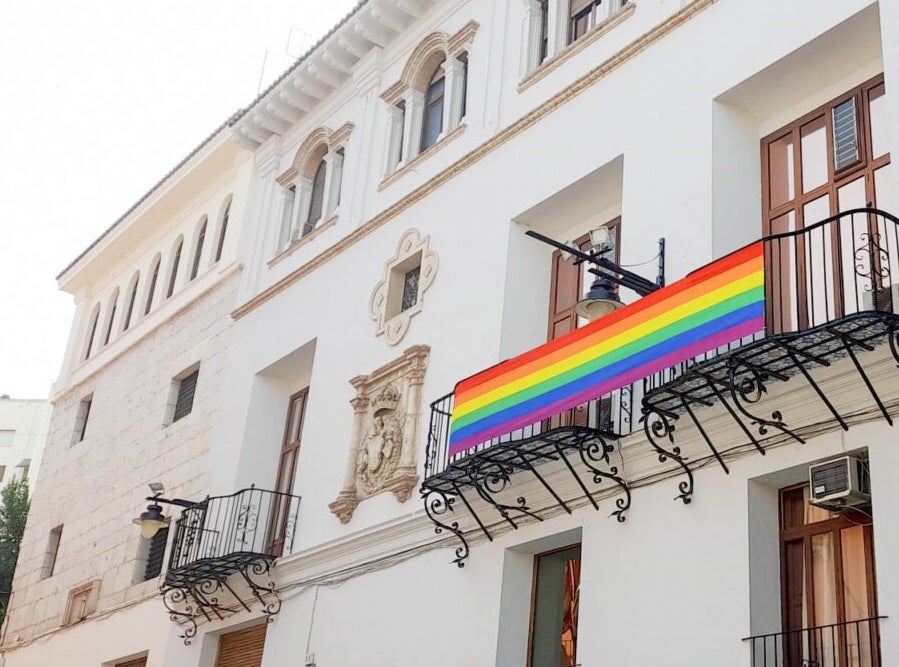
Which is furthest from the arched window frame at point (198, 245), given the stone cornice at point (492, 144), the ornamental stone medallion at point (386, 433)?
the ornamental stone medallion at point (386, 433)

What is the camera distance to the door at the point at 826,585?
8.84m

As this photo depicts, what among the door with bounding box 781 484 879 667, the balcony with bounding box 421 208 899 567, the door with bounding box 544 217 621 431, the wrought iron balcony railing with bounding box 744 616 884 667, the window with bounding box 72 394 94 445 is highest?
the window with bounding box 72 394 94 445

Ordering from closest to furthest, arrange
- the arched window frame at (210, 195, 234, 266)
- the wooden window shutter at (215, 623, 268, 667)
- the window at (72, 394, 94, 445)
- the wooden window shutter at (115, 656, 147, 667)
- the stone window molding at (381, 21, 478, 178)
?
the wooden window shutter at (215, 623, 268, 667) < the stone window molding at (381, 21, 478, 178) < the wooden window shutter at (115, 656, 147, 667) < the arched window frame at (210, 195, 234, 266) < the window at (72, 394, 94, 445)

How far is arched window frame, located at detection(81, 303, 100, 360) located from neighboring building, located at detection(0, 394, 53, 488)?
135 feet

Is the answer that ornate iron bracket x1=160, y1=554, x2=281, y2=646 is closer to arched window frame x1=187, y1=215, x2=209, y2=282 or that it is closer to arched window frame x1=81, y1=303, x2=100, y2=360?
arched window frame x1=187, y1=215, x2=209, y2=282

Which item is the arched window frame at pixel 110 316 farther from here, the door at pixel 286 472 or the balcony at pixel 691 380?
the balcony at pixel 691 380

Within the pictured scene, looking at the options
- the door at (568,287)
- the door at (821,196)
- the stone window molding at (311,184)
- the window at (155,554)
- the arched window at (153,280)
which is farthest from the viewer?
the arched window at (153,280)

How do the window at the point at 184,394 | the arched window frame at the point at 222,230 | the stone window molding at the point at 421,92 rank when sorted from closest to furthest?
the stone window molding at the point at 421,92
the window at the point at 184,394
the arched window frame at the point at 222,230

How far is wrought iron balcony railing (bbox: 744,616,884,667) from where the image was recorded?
28.4 feet

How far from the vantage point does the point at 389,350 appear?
1501 cm

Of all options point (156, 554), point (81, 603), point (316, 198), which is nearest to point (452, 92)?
point (316, 198)

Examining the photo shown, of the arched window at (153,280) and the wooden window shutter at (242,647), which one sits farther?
the arched window at (153,280)

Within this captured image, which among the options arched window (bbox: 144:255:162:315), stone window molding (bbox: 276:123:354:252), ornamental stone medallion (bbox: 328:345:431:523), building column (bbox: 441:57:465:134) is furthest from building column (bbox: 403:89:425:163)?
arched window (bbox: 144:255:162:315)

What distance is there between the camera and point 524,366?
1138cm
